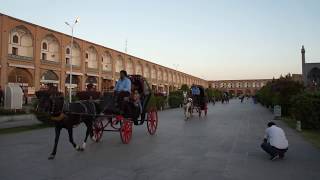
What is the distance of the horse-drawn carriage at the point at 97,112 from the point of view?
9523 millimetres

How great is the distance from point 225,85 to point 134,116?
17106cm

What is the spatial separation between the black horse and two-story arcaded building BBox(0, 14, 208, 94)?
33.3m

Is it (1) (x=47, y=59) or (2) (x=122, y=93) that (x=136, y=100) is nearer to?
(2) (x=122, y=93)

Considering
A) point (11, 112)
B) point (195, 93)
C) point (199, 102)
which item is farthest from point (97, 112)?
point (199, 102)

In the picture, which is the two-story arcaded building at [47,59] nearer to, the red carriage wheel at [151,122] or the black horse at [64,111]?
the red carriage wheel at [151,122]

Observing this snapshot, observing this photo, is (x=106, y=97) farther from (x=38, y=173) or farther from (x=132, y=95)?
(x=38, y=173)

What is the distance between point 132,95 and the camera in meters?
13.4

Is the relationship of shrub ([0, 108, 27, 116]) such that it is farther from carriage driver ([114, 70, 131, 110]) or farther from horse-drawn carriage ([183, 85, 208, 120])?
carriage driver ([114, 70, 131, 110])

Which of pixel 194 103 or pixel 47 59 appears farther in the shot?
pixel 47 59

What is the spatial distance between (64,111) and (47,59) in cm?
4443

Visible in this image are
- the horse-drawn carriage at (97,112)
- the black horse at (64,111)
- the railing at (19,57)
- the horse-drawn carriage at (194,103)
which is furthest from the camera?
the railing at (19,57)

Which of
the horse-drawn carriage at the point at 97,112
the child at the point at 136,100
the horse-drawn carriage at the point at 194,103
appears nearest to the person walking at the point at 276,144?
the horse-drawn carriage at the point at 97,112

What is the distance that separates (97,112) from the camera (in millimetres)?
12070

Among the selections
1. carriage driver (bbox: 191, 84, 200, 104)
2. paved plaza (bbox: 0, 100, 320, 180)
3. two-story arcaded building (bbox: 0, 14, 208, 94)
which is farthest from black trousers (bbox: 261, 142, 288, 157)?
two-story arcaded building (bbox: 0, 14, 208, 94)
